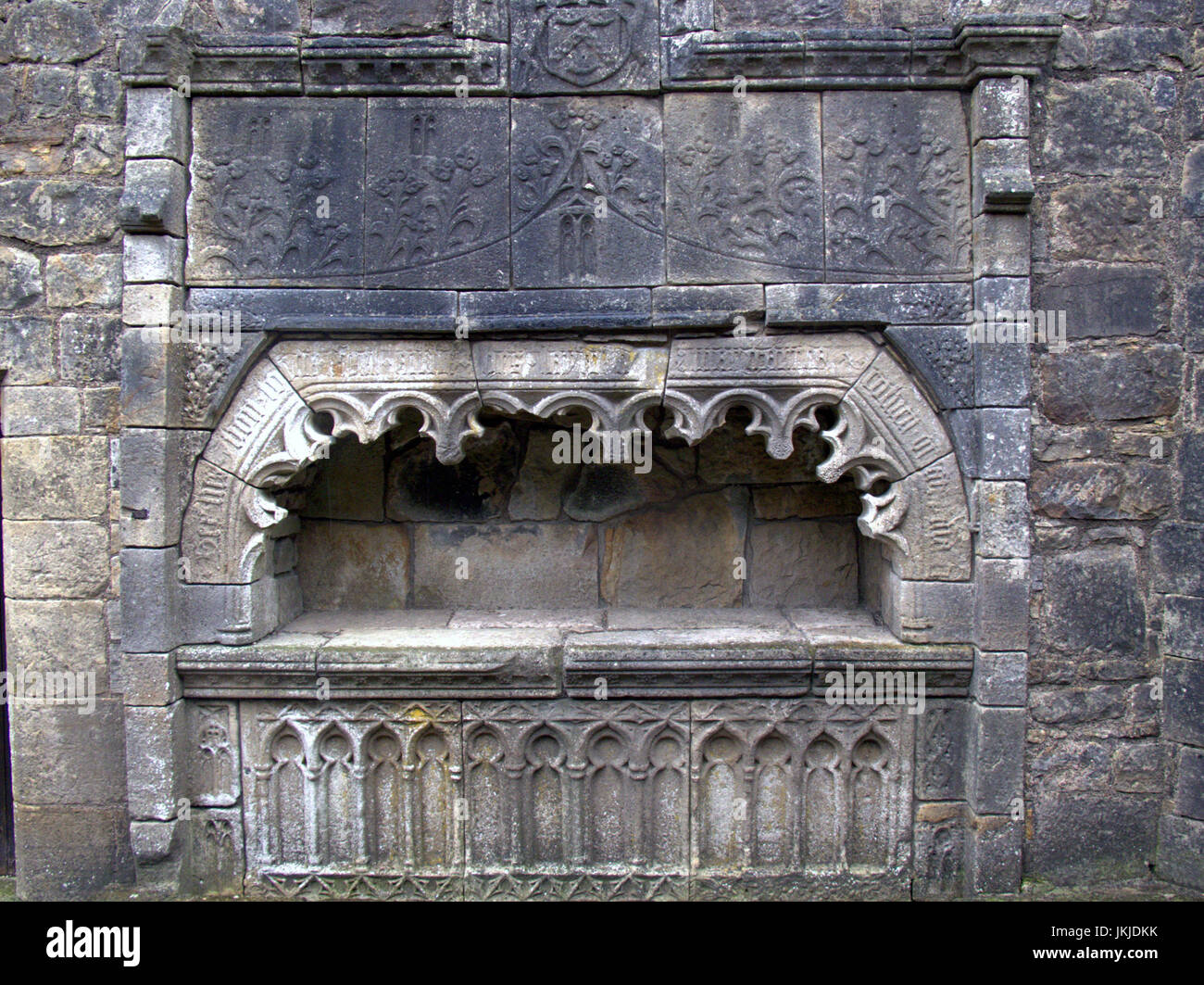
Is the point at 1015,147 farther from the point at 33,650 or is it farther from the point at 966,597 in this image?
the point at 33,650

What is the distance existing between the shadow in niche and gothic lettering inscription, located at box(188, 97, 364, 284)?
1.05m

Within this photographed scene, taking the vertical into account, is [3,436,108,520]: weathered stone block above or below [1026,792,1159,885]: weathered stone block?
above

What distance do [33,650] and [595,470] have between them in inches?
97.2

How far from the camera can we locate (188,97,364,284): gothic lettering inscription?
9.38ft

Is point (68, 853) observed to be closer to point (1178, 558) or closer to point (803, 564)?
point (803, 564)

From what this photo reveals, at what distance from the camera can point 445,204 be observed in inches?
112

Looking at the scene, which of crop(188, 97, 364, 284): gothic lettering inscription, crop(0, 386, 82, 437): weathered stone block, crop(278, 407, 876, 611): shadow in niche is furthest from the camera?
crop(278, 407, 876, 611): shadow in niche

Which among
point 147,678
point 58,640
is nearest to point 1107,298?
point 147,678

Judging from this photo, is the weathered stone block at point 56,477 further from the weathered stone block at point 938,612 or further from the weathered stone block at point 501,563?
the weathered stone block at point 938,612

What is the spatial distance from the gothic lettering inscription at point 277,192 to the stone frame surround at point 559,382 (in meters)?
0.07

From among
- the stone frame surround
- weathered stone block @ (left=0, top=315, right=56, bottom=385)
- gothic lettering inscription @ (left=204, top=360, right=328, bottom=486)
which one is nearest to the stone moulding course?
the stone frame surround

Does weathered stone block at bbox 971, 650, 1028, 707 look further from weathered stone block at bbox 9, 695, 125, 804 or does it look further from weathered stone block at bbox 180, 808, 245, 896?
weathered stone block at bbox 9, 695, 125, 804
